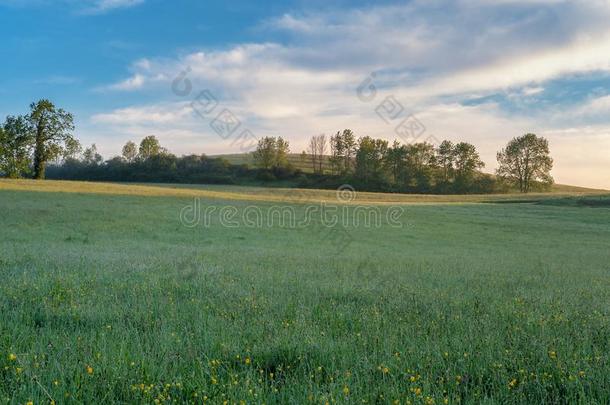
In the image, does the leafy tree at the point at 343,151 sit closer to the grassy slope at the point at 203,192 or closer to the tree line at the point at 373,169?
the tree line at the point at 373,169

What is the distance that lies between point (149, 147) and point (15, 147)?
5297 cm

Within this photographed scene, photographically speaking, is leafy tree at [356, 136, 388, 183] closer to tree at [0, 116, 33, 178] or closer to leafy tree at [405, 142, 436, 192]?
leafy tree at [405, 142, 436, 192]

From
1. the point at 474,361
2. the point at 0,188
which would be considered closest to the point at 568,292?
the point at 474,361

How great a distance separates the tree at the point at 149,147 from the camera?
377 feet

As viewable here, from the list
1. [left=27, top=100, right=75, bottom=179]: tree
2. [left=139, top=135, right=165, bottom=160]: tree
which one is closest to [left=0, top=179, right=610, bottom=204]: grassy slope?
[left=27, top=100, right=75, bottom=179]: tree

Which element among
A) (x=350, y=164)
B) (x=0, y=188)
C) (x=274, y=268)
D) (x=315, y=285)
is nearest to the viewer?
(x=315, y=285)

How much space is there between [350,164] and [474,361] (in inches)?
4432

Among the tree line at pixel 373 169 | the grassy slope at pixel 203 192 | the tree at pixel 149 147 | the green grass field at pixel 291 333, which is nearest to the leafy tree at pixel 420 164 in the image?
the tree line at pixel 373 169

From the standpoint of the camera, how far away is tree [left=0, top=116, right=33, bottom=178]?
61.1m

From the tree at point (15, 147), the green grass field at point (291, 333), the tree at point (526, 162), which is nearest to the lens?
the green grass field at point (291, 333)

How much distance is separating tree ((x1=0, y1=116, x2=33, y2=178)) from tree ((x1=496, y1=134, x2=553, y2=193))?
98.8 m

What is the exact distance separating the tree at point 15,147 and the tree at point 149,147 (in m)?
49.1

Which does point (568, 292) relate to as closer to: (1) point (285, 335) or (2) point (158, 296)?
(1) point (285, 335)

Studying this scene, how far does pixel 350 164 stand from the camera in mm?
115875
